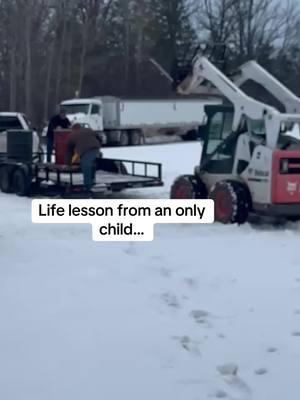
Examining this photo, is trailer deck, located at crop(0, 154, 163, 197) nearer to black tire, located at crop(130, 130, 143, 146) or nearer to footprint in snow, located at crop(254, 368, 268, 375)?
footprint in snow, located at crop(254, 368, 268, 375)

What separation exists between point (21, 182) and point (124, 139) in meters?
27.7

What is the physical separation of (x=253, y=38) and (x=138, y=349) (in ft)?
248

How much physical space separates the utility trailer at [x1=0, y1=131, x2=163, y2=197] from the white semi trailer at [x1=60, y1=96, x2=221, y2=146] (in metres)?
21.4

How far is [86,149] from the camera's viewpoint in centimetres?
1991

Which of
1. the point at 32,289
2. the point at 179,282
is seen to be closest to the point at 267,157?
the point at 179,282

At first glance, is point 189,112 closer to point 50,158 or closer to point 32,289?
point 50,158

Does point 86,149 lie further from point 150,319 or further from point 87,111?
point 87,111

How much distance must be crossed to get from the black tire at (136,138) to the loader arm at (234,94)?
30.9 metres

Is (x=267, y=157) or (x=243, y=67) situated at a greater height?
(x=243, y=67)

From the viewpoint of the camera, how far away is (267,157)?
15.8 m

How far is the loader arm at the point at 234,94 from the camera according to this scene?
15.9m

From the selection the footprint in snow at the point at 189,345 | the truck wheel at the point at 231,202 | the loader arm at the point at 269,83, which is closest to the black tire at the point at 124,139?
the loader arm at the point at 269,83

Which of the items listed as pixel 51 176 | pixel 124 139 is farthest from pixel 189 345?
pixel 124 139

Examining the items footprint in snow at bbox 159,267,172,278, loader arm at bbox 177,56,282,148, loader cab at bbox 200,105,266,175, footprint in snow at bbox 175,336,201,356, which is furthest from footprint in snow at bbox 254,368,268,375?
loader cab at bbox 200,105,266,175
